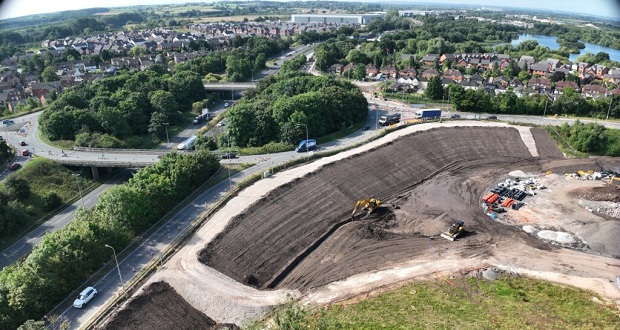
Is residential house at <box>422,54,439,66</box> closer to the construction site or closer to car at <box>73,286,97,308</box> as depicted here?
the construction site

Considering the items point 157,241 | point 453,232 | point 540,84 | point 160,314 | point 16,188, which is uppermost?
point 540,84

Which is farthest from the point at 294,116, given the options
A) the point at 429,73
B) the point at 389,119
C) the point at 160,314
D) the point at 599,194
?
the point at 429,73

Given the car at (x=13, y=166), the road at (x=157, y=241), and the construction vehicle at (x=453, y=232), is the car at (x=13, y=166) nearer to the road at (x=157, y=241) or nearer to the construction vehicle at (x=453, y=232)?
the road at (x=157, y=241)

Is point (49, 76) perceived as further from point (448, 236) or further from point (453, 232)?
point (453, 232)

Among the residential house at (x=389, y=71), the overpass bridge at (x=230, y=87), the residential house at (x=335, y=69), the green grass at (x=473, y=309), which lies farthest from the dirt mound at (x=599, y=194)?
the residential house at (x=335, y=69)

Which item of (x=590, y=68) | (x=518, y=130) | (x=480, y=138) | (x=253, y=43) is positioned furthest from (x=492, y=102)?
(x=253, y=43)

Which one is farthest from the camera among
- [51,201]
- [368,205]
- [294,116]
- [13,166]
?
[294,116]
